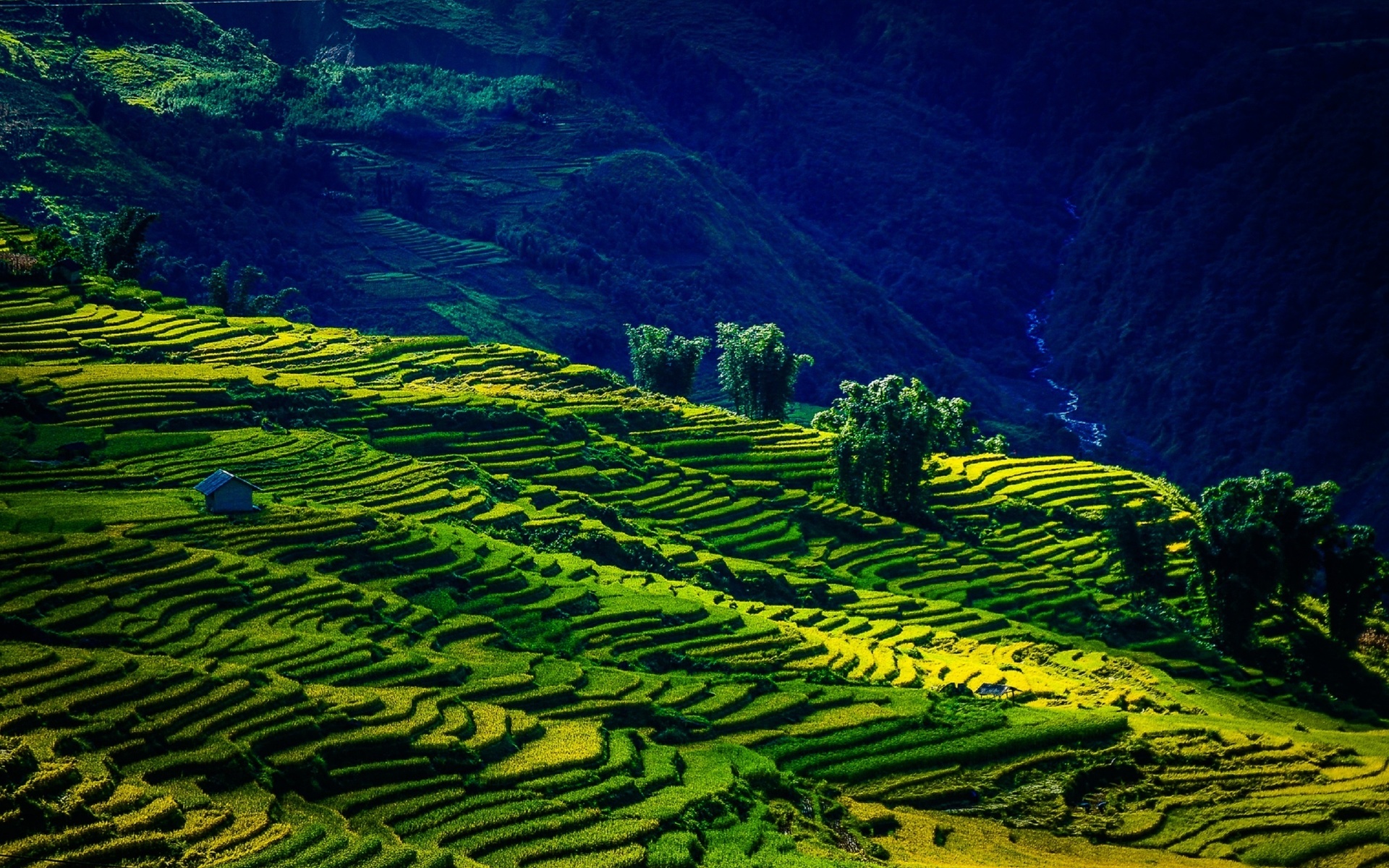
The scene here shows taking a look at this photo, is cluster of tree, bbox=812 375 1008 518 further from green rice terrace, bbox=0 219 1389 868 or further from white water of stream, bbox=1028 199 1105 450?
white water of stream, bbox=1028 199 1105 450

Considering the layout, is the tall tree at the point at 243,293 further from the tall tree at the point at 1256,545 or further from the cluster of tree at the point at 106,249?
the tall tree at the point at 1256,545

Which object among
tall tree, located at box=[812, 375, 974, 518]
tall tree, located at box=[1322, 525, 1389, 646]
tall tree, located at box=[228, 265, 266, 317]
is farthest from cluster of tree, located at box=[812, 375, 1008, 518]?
tall tree, located at box=[228, 265, 266, 317]

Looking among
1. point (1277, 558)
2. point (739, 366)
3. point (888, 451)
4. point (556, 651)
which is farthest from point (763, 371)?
point (556, 651)

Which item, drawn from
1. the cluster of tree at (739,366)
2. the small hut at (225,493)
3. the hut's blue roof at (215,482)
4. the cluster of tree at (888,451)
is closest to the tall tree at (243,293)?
the cluster of tree at (739,366)

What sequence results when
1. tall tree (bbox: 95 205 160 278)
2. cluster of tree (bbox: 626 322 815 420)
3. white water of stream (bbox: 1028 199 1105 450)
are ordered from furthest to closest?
white water of stream (bbox: 1028 199 1105 450) → tall tree (bbox: 95 205 160 278) → cluster of tree (bbox: 626 322 815 420)

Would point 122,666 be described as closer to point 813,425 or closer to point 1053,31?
point 813,425
